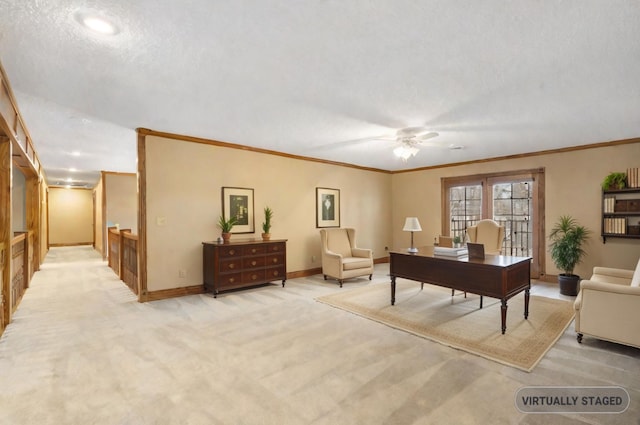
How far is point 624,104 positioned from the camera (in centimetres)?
328

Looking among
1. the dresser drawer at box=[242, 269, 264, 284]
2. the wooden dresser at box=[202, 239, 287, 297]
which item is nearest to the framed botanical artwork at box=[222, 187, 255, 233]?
the wooden dresser at box=[202, 239, 287, 297]

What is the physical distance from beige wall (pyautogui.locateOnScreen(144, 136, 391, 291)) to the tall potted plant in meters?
3.75

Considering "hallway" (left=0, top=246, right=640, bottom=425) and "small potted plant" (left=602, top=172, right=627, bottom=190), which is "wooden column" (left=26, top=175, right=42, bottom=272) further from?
"small potted plant" (left=602, top=172, right=627, bottom=190)

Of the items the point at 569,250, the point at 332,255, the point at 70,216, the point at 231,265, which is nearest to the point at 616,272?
the point at 569,250

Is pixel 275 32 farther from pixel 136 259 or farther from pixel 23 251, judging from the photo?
pixel 23 251

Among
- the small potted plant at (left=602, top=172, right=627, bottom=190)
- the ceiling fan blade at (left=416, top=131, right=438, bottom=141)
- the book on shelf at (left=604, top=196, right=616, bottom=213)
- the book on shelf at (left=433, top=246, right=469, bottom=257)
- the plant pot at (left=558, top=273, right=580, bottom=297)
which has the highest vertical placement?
the ceiling fan blade at (left=416, top=131, right=438, bottom=141)

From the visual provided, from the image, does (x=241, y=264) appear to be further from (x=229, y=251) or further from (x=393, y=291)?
(x=393, y=291)

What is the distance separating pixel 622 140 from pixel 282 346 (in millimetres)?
5854

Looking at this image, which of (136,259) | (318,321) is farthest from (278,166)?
(318,321)

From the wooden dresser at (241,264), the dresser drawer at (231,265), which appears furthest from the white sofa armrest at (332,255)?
the dresser drawer at (231,265)

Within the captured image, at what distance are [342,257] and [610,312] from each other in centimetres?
349

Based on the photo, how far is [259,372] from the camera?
96.5 inches

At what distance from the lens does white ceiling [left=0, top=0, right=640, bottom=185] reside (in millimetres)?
1854

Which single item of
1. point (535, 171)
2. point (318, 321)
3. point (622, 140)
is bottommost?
point (318, 321)
